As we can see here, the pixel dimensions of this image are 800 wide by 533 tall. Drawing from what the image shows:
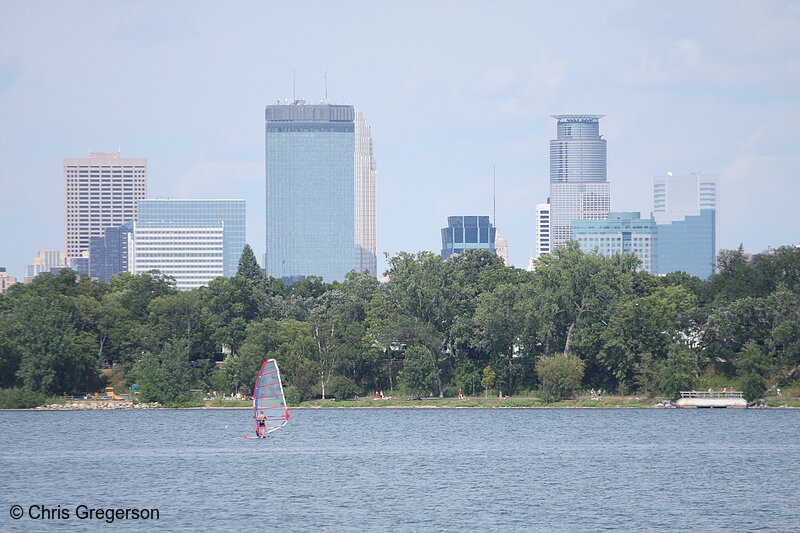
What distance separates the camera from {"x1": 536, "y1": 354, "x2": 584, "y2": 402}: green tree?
12069 cm

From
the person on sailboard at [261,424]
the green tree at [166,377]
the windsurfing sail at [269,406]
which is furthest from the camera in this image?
the green tree at [166,377]

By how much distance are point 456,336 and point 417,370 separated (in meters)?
8.10

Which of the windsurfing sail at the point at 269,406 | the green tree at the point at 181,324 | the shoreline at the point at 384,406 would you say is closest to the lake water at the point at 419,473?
the windsurfing sail at the point at 269,406

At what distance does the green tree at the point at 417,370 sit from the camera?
409 feet

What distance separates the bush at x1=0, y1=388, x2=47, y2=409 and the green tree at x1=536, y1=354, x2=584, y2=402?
159 ft

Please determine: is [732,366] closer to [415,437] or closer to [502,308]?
[502,308]

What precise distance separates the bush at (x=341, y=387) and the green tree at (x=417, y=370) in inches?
225

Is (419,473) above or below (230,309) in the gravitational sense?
below

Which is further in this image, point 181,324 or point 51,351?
point 181,324

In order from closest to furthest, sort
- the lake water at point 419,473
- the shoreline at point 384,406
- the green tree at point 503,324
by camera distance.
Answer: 1. the lake water at point 419,473
2. the shoreline at point 384,406
3. the green tree at point 503,324

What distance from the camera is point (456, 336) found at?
430ft

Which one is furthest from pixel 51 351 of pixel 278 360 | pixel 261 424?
pixel 261 424

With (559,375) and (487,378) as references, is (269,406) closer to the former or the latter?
(487,378)

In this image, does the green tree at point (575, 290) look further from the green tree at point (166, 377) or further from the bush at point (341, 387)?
the green tree at point (166, 377)
